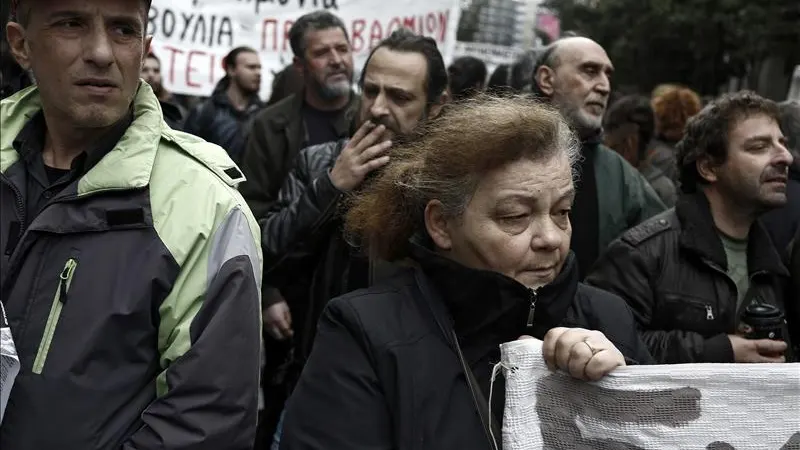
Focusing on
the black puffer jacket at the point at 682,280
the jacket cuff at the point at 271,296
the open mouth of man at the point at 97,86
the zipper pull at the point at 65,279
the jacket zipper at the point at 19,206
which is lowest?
the jacket cuff at the point at 271,296

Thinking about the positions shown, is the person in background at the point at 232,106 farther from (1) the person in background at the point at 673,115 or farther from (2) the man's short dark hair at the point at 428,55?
(2) the man's short dark hair at the point at 428,55

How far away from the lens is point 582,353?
7.65 ft

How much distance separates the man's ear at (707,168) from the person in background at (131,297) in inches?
82.9

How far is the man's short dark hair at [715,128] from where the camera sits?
4258 mm

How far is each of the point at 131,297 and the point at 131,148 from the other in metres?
0.38

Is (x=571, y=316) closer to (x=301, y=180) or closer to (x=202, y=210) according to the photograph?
(x=202, y=210)

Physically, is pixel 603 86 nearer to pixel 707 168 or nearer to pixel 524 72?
pixel 524 72

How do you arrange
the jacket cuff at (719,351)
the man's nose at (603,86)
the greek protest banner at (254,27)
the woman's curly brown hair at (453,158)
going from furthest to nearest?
the greek protest banner at (254,27) → the man's nose at (603,86) → the jacket cuff at (719,351) → the woman's curly brown hair at (453,158)

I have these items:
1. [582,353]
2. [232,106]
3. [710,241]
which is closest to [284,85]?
[232,106]

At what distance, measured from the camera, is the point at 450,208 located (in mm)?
2730

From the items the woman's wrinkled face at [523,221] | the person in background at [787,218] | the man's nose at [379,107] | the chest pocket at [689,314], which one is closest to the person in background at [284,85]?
the man's nose at [379,107]

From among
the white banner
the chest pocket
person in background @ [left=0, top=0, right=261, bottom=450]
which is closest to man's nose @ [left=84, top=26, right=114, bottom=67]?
person in background @ [left=0, top=0, right=261, bottom=450]

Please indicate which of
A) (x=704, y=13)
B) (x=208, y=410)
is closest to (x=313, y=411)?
(x=208, y=410)

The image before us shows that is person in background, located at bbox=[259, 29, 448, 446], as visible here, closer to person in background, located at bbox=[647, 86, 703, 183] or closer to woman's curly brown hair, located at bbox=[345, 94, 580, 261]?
woman's curly brown hair, located at bbox=[345, 94, 580, 261]
